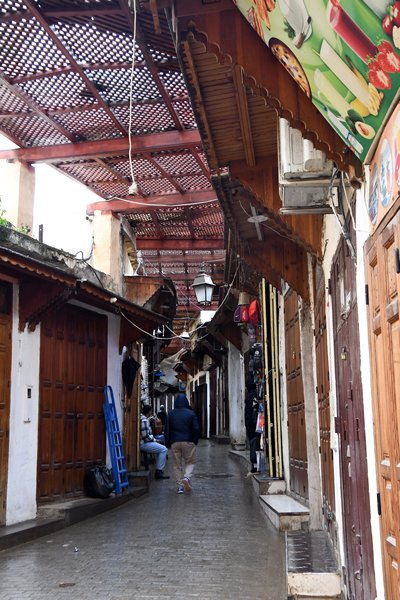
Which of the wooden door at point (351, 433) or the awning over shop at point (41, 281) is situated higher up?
the awning over shop at point (41, 281)

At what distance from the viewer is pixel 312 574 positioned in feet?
17.6

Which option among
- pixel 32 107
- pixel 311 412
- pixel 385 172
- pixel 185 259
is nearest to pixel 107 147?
pixel 32 107

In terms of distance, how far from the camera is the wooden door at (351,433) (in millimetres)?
4090

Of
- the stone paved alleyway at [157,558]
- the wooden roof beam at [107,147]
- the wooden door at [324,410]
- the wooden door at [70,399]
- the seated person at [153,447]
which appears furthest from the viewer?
the seated person at [153,447]

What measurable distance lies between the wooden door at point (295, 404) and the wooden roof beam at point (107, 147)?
327 centimetres

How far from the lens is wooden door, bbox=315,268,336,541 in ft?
21.6

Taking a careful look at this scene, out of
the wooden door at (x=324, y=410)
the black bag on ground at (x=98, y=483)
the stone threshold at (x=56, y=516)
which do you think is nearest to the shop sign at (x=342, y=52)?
the wooden door at (x=324, y=410)

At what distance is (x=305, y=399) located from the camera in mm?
8234

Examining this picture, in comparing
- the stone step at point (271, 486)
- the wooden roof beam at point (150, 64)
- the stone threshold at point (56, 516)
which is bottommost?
the stone threshold at point (56, 516)

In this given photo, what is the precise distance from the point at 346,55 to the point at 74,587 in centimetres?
516

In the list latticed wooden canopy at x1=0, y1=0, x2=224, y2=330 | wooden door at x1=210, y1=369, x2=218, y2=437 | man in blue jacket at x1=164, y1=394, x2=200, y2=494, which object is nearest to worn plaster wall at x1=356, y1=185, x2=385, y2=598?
latticed wooden canopy at x1=0, y1=0, x2=224, y2=330

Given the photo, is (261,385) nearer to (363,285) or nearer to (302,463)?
(302,463)

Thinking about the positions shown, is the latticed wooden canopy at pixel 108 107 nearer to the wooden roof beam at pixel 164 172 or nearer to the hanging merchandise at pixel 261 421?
the wooden roof beam at pixel 164 172

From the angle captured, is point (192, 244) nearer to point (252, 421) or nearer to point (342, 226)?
point (252, 421)
